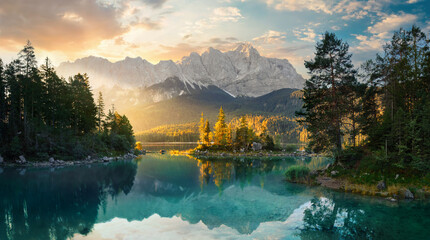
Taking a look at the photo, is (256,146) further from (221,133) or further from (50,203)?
(50,203)

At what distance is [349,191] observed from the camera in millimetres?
28016

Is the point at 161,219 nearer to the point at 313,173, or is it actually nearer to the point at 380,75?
the point at 313,173

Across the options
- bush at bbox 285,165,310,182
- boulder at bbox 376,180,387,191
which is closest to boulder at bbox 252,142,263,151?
bush at bbox 285,165,310,182

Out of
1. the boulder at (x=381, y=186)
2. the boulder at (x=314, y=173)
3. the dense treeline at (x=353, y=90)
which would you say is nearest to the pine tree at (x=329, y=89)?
the dense treeline at (x=353, y=90)

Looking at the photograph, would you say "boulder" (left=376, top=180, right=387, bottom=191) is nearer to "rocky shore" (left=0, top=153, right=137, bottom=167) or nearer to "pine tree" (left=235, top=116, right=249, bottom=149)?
"rocky shore" (left=0, top=153, right=137, bottom=167)

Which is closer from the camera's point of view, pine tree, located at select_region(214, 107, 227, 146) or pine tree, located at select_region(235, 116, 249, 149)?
pine tree, located at select_region(235, 116, 249, 149)

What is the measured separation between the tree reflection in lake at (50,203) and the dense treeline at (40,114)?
17.3 metres

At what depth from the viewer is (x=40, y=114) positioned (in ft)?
202

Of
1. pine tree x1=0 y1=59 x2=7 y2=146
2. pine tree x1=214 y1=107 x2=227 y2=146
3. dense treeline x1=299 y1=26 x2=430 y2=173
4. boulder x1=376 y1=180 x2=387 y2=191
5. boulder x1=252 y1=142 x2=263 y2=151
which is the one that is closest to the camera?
boulder x1=376 y1=180 x2=387 y2=191

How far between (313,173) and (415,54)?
68.7 feet

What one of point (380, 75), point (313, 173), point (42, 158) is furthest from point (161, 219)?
point (42, 158)

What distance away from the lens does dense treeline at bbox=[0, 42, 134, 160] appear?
2110 inches

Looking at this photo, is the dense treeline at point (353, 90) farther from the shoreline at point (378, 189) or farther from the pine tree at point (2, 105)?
the pine tree at point (2, 105)

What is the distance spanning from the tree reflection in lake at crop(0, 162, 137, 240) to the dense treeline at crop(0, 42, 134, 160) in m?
17.3
